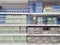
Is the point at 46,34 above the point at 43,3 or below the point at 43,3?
below

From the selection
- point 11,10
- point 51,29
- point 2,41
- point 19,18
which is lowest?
point 2,41

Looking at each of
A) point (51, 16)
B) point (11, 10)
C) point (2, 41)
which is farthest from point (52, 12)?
point (2, 41)

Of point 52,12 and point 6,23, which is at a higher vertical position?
point 52,12

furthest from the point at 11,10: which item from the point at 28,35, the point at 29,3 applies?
the point at 28,35

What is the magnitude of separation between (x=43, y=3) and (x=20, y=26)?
57 centimetres

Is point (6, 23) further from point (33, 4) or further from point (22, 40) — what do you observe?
point (33, 4)

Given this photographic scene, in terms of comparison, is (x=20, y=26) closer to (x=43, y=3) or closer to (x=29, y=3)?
(x=29, y=3)

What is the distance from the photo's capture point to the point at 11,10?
2.07 metres

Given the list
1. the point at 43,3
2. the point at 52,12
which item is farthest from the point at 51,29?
the point at 43,3

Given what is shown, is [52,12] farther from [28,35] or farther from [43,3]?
[28,35]

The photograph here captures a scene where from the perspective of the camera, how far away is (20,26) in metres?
2.11

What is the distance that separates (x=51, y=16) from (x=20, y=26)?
0.58 m

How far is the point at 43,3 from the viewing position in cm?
212

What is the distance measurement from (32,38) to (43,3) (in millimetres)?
645
